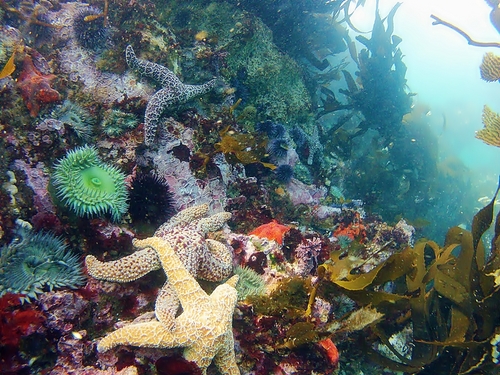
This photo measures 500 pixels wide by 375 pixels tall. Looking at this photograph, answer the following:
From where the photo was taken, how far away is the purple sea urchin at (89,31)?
5809 mm

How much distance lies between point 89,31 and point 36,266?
15.0 ft

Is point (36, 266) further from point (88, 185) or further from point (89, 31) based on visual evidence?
point (89, 31)

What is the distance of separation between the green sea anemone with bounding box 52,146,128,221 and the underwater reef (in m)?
0.02

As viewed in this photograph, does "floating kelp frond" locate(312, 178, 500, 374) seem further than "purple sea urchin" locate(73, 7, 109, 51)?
No

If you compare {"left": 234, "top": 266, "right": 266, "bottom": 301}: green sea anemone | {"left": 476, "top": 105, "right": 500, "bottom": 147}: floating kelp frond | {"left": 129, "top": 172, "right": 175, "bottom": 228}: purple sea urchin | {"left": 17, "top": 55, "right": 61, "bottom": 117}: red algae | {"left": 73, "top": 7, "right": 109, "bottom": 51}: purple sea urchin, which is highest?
{"left": 476, "top": 105, "right": 500, "bottom": 147}: floating kelp frond

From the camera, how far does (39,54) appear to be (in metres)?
5.41

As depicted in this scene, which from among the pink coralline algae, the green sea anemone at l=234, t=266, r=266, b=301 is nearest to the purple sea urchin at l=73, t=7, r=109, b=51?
the pink coralline algae

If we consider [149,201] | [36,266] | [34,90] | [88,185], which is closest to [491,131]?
[149,201]

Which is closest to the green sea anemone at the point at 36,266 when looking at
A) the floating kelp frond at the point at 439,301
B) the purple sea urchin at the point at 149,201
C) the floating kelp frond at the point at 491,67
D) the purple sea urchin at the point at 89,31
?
the purple sea urchin at the point at 149,201

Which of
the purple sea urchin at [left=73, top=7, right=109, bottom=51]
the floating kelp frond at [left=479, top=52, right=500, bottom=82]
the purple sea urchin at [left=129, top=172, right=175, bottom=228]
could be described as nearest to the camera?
the purple sea urchin at [left=129, top=172, right=175, bottom=228]

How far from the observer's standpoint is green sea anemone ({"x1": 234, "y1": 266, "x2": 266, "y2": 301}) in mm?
4160

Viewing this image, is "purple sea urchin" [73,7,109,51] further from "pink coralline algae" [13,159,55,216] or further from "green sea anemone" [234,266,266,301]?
"green sea anemone" [234,266,266,301]

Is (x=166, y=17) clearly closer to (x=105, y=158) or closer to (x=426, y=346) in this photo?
(x=105, y=158)

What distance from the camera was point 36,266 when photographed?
11.0 ft
